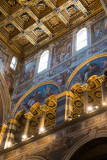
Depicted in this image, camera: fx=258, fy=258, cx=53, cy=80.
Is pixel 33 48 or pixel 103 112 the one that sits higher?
pixel 33 48

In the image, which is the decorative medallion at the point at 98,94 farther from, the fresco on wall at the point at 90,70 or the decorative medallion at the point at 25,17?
the decorative medallion at the point at 25,17

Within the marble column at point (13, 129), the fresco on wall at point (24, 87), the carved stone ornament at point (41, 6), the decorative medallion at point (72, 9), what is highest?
the carved stone ornament at point (41, 6)

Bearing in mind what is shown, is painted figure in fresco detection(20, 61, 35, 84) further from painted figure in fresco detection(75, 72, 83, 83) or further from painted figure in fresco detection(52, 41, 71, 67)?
painted figure in fresco detection(75, 72, 83, 83)

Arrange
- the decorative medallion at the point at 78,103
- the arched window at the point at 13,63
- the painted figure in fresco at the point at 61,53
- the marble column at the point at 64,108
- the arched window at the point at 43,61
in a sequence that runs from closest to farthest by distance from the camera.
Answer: the marble column at the point at 64,108, the decorative medallion at the point at 78,103, the painted figure in fresco at the point at 61,53, the arched window at the point at 43,61, the arched window at the point at 13,63

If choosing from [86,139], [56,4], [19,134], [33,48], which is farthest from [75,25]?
[86,139]

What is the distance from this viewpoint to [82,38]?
59.5 ft

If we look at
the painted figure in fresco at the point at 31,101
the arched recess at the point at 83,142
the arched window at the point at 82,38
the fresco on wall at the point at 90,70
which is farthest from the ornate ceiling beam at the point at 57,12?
the arched recess at the point at 83,142

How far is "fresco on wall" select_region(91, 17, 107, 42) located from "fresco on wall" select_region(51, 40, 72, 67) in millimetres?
1962

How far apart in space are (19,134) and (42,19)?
877cm

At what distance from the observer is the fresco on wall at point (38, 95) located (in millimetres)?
16364

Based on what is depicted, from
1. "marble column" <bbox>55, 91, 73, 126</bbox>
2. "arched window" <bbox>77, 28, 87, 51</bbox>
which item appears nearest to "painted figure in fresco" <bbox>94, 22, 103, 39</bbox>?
"arched window" <bbox>77, 28, 87, 51</bbox>

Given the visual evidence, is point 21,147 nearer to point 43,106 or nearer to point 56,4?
point 43,106

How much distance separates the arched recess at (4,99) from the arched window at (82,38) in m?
6.09

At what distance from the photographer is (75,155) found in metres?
12.0
